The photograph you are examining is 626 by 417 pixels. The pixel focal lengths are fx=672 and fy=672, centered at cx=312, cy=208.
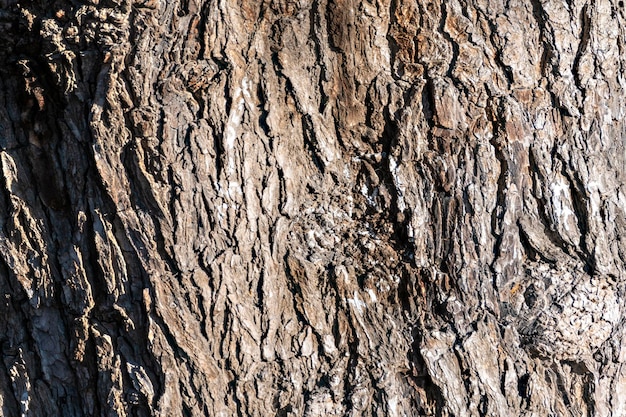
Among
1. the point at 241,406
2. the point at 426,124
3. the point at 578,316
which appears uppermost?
the point at 426,124

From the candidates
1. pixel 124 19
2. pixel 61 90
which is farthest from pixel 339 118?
pixel 61 90

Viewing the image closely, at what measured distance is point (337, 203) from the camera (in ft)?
6.41

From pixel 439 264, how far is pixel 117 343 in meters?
0.95

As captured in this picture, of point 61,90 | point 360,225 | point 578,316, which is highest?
point 61,90

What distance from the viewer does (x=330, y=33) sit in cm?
190

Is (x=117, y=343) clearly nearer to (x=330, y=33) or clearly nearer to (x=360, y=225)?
(x=360, y=225)

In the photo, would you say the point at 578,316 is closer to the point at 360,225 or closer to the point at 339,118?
the point at 360,225

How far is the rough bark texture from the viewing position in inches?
72.5

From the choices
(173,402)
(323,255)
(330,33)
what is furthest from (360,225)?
(173,402)

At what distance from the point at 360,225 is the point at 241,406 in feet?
2.01

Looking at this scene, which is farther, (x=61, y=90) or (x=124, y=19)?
(x=61, y=90)

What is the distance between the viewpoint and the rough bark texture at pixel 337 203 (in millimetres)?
1842

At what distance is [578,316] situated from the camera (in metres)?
1.91

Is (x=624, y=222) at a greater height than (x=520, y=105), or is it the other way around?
(x=520, y=105)
